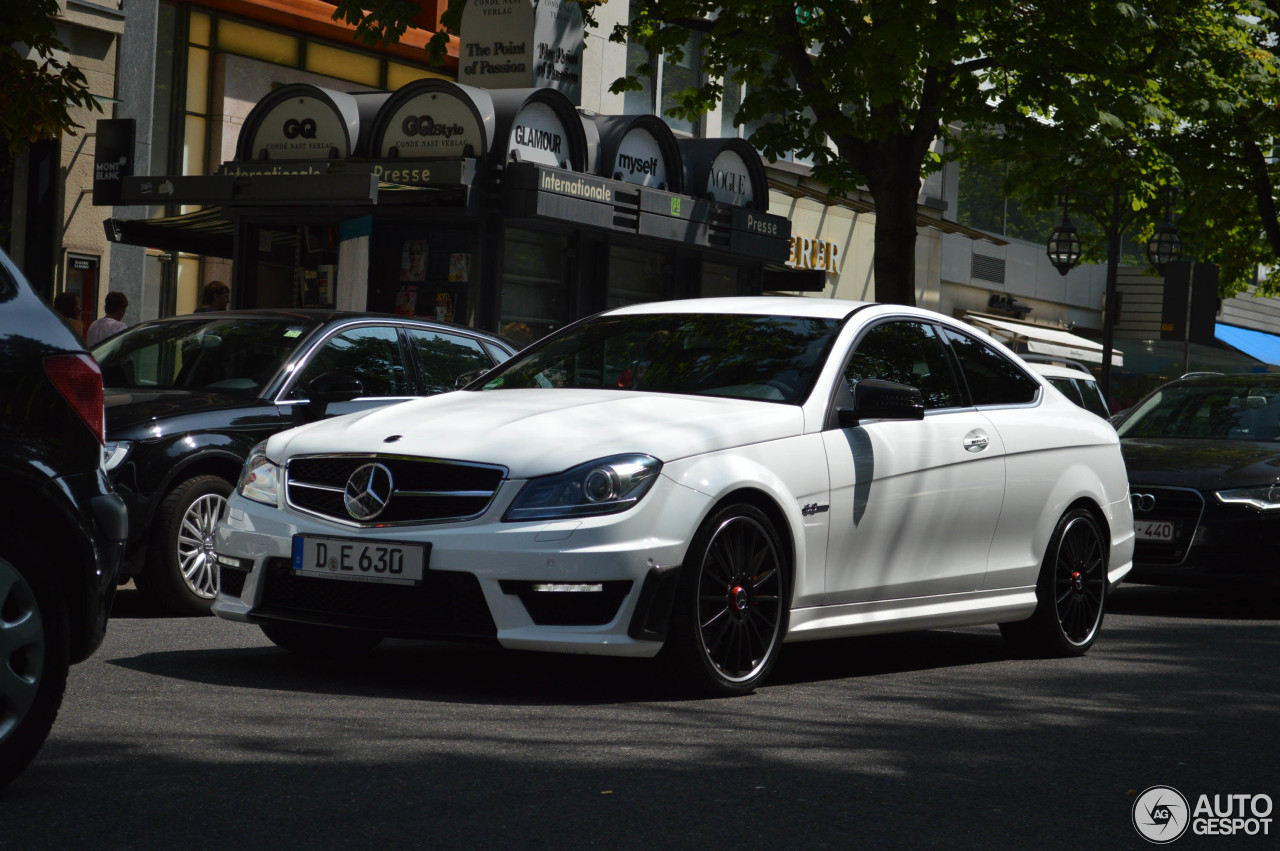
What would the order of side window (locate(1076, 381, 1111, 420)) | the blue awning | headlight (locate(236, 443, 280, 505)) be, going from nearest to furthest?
headlight (locate(236, 443, 280, 505)) → side window (locate(1076, 381, 1111, 420)) → the blue awning

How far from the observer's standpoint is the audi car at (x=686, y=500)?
234 inches

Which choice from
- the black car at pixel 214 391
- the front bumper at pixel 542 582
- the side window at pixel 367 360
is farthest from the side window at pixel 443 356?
the front bumper at pixel 542 582

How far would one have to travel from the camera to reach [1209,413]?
12016 millimetres

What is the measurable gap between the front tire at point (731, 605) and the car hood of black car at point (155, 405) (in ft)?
Answer: 10.9

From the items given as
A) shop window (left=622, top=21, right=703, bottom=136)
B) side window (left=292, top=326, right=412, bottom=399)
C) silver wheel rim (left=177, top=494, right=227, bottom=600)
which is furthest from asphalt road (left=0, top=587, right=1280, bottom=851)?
shop window (left=622, top=21, right=703, bottom=136)

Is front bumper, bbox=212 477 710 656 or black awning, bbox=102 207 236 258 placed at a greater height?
black awning, bbox=102 207 236 258

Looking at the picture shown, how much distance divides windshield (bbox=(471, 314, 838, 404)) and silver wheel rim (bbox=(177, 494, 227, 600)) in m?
1.83

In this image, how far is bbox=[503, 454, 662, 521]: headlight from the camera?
5918 millimetres

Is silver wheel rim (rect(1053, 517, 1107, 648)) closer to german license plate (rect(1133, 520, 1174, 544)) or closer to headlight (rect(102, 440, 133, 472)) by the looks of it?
german license plate (rect(1133, 520, 1174, 544))

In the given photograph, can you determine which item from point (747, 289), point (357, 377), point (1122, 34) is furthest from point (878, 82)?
point (357, 377)

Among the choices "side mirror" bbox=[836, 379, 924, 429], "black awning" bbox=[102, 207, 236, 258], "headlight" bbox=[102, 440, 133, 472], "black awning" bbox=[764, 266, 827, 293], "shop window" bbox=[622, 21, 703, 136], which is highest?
"shop window" bbox=[622, 21, 703, 136]

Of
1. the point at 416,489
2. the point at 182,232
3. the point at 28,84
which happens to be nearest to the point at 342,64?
the point at 182,232

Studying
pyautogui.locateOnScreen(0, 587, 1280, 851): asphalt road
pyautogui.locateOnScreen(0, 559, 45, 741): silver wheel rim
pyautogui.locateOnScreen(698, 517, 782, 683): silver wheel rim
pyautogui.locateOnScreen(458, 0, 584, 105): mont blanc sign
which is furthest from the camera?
pyautogui.locateOnScreen(458, 0, 584, 105): mont blanc sign

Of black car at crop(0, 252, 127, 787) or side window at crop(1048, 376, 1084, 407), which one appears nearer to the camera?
black car at crop(0, 252, 127, 787)
